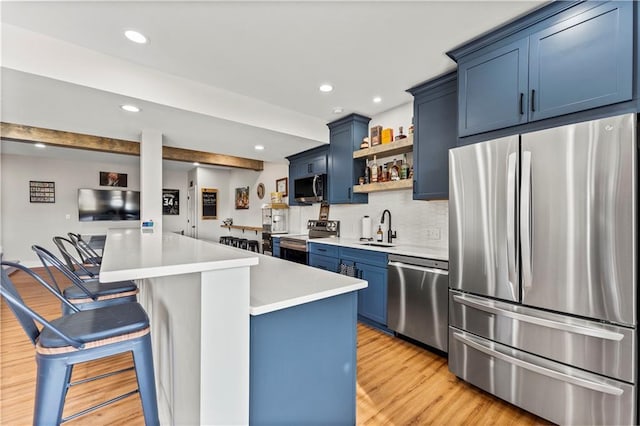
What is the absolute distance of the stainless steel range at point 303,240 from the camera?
13.6 feet

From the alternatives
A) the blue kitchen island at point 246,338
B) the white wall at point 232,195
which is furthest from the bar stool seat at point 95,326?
the white wall at point 232,195

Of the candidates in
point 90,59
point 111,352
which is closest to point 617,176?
point 111,352

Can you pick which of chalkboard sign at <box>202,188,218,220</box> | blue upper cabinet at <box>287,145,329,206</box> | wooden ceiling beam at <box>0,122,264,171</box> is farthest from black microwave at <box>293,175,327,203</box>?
chalkboard sign at <box>202,188,218,220</box>

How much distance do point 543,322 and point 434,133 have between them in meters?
1.86

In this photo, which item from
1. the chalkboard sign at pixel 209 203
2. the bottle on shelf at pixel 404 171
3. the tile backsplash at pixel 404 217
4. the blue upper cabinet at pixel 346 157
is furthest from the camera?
the chalkboard sign at pixel 209 203

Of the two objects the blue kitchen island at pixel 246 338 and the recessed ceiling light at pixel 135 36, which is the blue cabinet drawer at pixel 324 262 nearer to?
the blue kitchen island at pixel 246 338

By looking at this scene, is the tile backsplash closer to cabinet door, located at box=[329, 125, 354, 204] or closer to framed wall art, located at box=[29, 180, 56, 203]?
cabinet door, located at box=[329, 125, 354, 204]

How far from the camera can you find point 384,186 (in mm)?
3432

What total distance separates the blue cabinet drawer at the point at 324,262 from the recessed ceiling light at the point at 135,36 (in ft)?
9.31

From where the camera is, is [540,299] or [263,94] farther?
[263,94]

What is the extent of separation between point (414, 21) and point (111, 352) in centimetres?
261

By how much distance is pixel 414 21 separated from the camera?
6.43ft

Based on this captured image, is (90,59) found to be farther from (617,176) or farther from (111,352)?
(617,176)

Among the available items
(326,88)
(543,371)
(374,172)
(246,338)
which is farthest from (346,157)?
(246,338)
